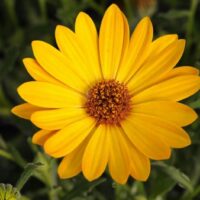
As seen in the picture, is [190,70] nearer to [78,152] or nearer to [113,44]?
[113,44]

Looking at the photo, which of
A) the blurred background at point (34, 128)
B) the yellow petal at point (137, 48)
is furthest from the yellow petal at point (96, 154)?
the yellow petal at point (137, 48)

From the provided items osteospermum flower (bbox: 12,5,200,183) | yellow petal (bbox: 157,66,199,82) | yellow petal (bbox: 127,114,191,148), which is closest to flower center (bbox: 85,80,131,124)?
osteospermum flower (bbox: 12,5,200,183)

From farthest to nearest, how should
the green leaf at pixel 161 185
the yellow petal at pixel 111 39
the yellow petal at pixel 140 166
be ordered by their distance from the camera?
the green leaf at pixel 161 185, the yellow petal at pixel 111 39, the yellow petal at pixel 140 166

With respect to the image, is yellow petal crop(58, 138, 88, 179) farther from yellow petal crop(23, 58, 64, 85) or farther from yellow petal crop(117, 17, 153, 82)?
yellow petal crop(117, 17, 153, 82)

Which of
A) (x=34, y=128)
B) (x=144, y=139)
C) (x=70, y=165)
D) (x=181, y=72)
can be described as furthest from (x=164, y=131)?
(x=34, y=128)

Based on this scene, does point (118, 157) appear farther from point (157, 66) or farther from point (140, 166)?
point (157, 66)

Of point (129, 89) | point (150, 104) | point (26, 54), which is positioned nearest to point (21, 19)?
point (26, 54)

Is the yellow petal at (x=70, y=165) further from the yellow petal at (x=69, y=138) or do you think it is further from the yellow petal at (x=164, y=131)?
the yellow petal at (x=164, y=131)

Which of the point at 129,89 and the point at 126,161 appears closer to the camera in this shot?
the point at 126,161

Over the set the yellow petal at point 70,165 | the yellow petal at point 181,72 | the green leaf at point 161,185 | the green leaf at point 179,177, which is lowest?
the green leaf at point 161,185
